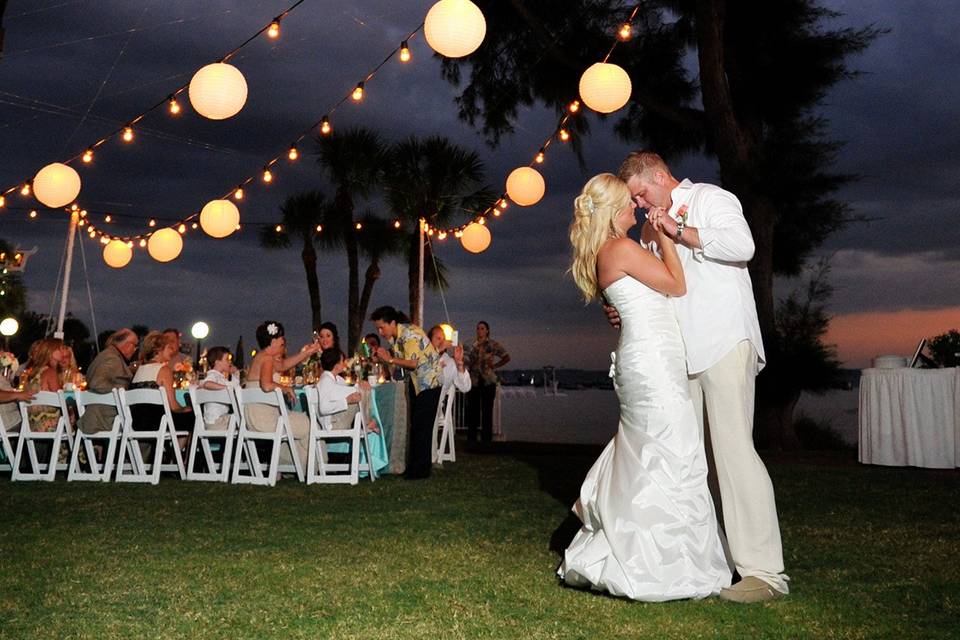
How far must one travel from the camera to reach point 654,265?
12.2 feet

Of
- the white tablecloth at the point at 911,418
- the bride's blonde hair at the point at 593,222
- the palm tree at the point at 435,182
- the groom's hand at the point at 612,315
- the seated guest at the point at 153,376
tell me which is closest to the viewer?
the bride's blonde hair at the point at 593,222

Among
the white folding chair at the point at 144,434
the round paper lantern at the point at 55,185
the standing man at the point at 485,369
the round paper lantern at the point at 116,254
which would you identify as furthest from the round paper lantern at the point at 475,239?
the round paper lantern at the point at 55,185

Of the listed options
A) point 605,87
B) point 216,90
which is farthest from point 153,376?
point 605,87

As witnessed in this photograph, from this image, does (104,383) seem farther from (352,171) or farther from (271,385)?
(352,171)

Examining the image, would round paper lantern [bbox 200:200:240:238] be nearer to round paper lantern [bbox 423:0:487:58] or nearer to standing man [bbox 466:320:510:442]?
round paper lantern [bbox 423:0:487:58]

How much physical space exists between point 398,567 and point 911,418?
21.1ft

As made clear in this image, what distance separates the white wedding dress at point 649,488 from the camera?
3525mm

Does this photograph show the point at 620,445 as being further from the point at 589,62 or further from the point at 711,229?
the point at 589,62

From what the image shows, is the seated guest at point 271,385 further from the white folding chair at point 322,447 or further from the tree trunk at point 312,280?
the tree trunk at point 312,280

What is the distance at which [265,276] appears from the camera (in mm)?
25688

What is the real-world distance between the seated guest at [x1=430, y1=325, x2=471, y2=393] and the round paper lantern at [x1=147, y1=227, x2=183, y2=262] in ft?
10.2

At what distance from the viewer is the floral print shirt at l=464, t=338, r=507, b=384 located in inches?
483

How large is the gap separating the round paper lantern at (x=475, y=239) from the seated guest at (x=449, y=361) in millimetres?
1354

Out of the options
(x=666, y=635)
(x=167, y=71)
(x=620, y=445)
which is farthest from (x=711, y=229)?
(x=167, y=71)
